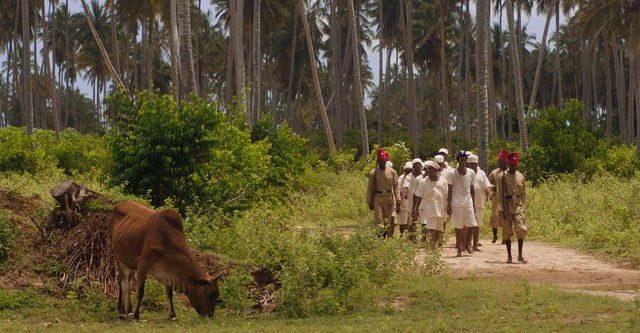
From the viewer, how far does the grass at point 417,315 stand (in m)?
8.22

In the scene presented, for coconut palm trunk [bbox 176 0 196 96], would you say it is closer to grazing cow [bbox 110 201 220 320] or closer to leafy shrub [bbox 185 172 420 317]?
leafy shrub [bbox 185 172 420 317]

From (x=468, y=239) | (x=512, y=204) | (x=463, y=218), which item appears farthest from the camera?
(x=468, y=239)

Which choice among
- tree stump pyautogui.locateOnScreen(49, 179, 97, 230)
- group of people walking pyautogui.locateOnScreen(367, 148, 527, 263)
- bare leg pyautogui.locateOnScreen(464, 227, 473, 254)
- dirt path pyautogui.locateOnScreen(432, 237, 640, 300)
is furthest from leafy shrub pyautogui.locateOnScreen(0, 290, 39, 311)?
bare leg pyautogui.locateOnScreen(464, 227, 473, 254)

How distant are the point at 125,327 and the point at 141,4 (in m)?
30.3

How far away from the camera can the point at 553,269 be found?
13156mm

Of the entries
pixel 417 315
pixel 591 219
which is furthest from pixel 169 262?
pixel 591 219

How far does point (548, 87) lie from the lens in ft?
246

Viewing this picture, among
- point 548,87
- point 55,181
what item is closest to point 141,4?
point 55,181

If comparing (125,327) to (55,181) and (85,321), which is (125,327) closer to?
(85,321)

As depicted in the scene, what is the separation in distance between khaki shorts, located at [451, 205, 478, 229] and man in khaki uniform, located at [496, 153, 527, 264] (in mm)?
867

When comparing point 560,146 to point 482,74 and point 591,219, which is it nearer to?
point 482,74

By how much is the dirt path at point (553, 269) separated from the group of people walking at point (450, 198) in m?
0.37

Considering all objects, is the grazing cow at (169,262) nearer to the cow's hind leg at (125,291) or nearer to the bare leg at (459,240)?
the cow's hind leg at (125,291)

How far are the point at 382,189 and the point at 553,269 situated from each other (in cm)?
356
